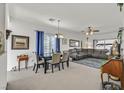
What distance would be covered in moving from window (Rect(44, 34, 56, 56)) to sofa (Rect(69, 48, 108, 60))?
168 cm

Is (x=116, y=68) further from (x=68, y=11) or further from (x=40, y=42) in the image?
(x=40, y=42)

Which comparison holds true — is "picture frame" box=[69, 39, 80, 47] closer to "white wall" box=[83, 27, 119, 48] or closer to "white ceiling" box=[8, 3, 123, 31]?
"white wall" box=[83, 27, 119, 48]

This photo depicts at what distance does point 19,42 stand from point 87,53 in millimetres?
5947

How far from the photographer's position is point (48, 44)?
7.27 m

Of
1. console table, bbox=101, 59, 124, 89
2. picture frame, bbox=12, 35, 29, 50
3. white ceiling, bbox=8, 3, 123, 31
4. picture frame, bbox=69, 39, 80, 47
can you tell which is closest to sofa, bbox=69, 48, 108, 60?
picture frame, bbox=69, 39, 80, 47

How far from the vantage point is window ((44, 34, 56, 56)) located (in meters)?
7.05

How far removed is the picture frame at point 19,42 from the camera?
5.47m

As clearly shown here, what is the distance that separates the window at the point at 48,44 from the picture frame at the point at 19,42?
1.40 meters

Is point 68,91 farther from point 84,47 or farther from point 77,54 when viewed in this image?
point 84,47

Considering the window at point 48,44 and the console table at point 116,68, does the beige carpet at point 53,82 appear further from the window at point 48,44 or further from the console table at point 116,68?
the window at point 48,44

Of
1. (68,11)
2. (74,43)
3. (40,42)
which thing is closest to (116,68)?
(68,11)

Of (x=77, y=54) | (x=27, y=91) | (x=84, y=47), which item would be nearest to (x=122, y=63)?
(x=27, y=91)

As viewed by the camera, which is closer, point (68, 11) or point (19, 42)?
point (68, 11)

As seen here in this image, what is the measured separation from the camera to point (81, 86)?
3143mm
